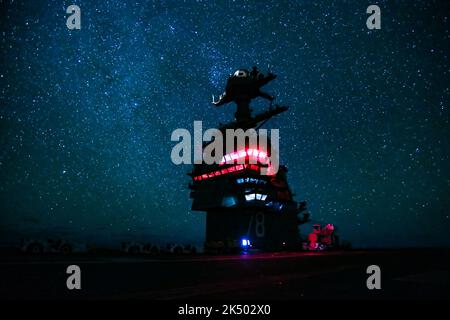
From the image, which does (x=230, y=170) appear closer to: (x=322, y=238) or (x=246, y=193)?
(x=246, y=193)

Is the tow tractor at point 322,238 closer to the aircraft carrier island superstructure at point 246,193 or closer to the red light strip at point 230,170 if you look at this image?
the aircraft carrier island superstructure at point 246,193

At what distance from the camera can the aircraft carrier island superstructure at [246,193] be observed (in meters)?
68.2

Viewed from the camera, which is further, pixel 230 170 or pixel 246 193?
pixel 230 170

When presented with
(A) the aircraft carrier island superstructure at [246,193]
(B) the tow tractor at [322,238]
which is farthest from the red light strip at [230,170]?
(B) the tow tractor at [322,238]

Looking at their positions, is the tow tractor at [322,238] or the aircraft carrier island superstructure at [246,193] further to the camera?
the tow tractor at [322,238]

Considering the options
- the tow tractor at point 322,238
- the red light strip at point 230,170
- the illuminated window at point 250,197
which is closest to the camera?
the illuminated window at point 250,197

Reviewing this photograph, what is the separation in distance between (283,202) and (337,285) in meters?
59.0

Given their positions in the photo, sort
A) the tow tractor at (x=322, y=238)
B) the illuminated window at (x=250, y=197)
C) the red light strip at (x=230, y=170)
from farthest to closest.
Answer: the tow tractor at (x=322, y=238), the red light strip at (x=230, y=170), the illuminated window at (x=250, y=197)

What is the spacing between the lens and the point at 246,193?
67.4 meters

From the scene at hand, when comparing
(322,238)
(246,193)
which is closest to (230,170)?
(246,193)
